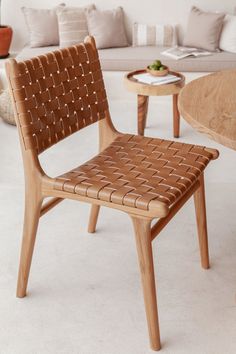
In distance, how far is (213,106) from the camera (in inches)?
68.5

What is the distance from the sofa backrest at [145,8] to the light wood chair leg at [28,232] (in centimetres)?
338

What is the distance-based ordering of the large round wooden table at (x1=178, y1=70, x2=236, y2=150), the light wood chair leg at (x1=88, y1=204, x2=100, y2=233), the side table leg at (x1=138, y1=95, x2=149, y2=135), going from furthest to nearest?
the side table leg at (x1=138, y1=95, x2=149, y2=135)
the light wood chair leg at (x1=88, y1=204, x2=100, y2=233)
the large round wooden table at (x1=178, y1=70, x2=236, y2=150)

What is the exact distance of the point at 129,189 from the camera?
1733mm

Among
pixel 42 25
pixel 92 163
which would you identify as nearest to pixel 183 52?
pixel 42 25

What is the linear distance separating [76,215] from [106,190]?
96 cm

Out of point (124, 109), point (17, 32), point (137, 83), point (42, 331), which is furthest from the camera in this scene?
point (17, 32)

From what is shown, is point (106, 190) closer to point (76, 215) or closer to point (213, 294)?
point (213, 294)

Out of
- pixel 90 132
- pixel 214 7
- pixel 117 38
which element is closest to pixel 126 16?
pixel 117 38

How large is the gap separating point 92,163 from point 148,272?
0.47 m

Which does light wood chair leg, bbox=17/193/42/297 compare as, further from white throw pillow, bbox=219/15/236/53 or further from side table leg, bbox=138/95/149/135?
white throw pillow, bbox=219/15/236/53

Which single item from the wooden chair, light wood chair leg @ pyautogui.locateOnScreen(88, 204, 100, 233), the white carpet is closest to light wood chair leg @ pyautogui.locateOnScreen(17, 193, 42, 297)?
the wooden chair

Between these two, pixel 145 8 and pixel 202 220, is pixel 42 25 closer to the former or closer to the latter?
pixel 145 8

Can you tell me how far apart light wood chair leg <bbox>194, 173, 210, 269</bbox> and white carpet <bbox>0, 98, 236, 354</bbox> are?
62mm

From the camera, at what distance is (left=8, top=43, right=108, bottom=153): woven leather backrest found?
175cm
